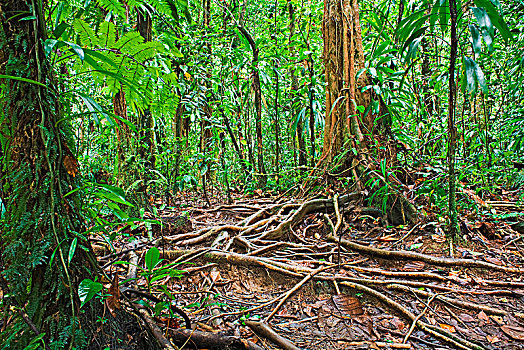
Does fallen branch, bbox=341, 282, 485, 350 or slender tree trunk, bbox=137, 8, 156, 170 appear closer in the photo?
fallen branch, bbox=341, 282, 485, 350

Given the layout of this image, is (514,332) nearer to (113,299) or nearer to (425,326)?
(425,326)

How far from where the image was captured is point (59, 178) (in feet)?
3.62

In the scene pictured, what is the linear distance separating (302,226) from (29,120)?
2.78 meters

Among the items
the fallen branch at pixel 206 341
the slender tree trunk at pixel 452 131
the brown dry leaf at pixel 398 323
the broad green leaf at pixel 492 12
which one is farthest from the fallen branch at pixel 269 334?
the broad green leaf at pixel 492 12

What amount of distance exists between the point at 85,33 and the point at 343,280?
7.10 ft

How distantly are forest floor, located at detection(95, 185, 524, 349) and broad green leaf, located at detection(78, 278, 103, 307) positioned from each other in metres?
0.35

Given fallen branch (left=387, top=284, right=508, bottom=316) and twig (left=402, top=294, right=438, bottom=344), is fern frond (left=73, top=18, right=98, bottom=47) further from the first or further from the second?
fallen branch (left=387, top=284, right=508, bottom=316)

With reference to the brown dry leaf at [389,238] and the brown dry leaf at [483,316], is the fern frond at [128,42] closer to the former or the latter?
the brown dry leaf at [483,316]

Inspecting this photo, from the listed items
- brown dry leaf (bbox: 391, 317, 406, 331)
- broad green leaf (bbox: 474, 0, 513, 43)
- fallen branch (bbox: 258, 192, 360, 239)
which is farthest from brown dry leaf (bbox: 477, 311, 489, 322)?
broad green leaf (bbox: 474, 0, 513, 43)

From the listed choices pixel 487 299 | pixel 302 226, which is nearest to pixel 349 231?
pixel 302 226

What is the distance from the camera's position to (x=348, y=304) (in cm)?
221

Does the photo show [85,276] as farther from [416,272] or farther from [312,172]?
[312,172]

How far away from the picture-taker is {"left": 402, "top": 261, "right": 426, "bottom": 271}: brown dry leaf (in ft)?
8.13

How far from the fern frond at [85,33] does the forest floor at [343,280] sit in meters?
1.07
